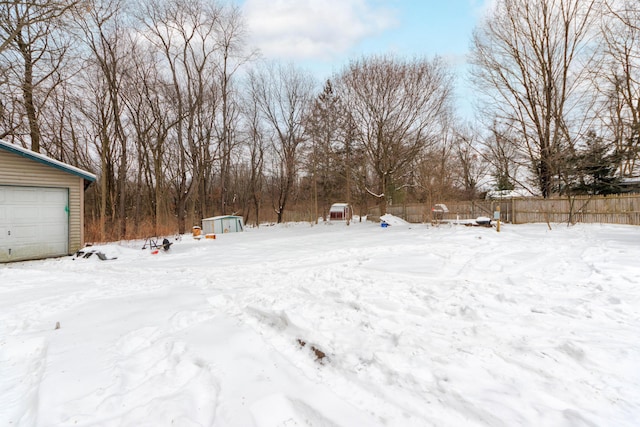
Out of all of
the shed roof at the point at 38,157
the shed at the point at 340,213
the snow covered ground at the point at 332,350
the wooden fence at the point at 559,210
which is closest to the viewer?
the snow covered ground at the point at 332,350

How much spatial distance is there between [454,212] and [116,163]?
2514 cm

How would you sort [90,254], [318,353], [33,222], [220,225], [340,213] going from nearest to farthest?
[318,353]
[90,254]
[33,222]
[220,225]
[340,213]

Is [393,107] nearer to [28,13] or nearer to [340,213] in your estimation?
[340,213]

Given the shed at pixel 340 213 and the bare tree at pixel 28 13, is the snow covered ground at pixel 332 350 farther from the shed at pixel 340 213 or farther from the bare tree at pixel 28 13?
the shed at pixel 340 213

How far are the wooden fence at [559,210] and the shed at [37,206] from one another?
1566 cm

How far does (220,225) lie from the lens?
17422 mm

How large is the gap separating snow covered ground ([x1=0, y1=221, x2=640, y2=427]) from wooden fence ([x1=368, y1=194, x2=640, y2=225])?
10.7 metres

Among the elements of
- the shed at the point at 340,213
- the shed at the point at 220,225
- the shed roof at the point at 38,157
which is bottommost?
the shed at the point at 220,225

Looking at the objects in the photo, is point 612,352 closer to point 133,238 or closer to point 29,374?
point 29,374

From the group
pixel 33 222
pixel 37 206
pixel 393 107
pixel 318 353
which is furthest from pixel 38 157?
pixel 393 107

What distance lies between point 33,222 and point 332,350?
10.8 metres

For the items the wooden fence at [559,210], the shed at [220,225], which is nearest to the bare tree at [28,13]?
the shed at [220,225]

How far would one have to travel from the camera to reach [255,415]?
2066 millimetres

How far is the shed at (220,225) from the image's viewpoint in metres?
17.2
